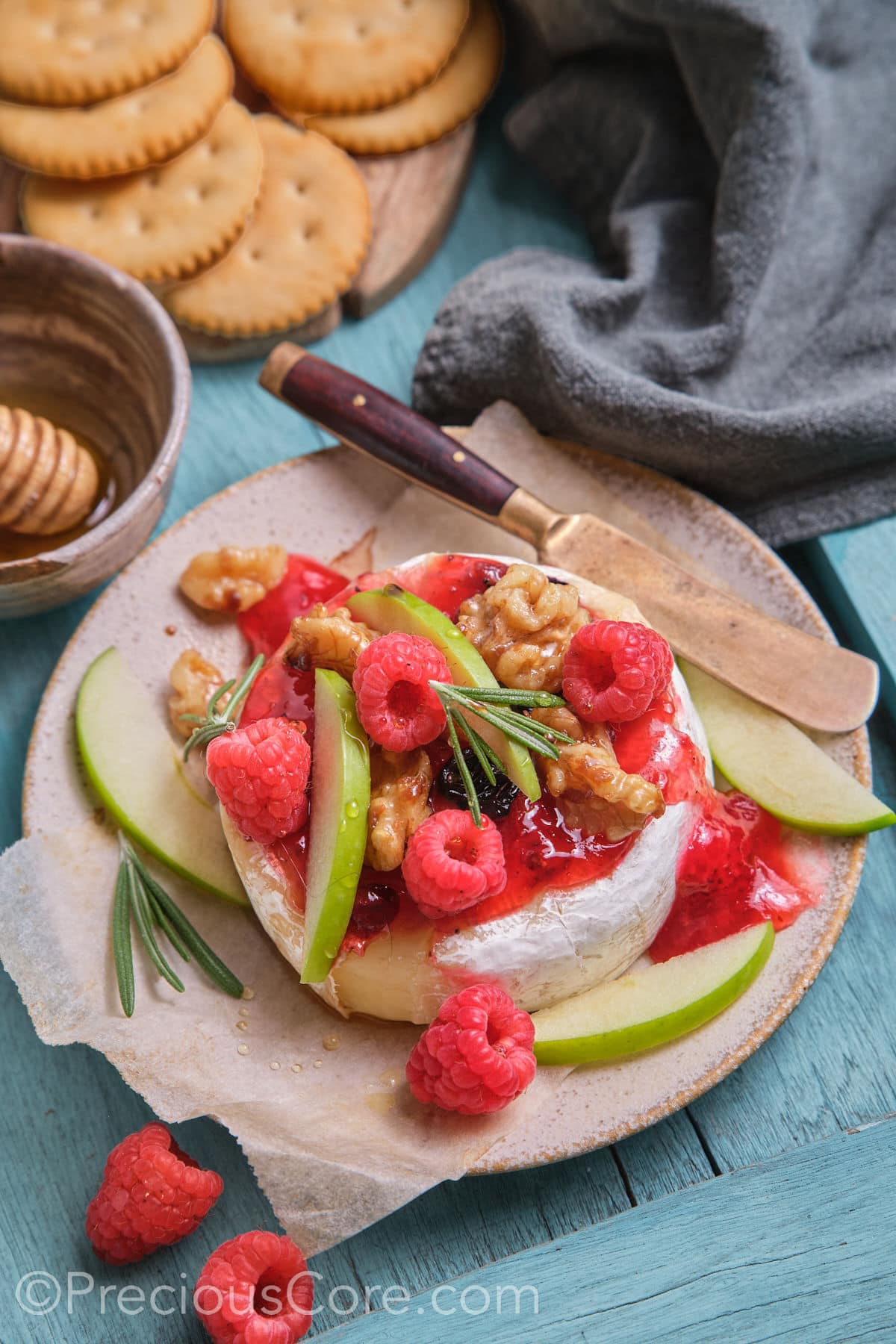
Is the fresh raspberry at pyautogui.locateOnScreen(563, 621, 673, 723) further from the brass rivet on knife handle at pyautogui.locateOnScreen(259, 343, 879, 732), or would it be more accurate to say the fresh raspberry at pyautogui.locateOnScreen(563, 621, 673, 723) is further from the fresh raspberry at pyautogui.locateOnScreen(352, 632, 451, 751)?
the brass rivet on knife handle at pyautogui.locateOnScreen(259, 343, 879, 732)

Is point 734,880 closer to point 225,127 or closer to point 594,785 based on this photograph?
point 594,785

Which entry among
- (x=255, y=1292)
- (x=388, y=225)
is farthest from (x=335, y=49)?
(x=255, y=1292)

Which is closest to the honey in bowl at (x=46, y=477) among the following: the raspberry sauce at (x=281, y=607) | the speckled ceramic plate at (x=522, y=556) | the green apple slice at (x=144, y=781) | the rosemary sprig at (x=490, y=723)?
the speckled ceramic plate at (x=522, y=556)

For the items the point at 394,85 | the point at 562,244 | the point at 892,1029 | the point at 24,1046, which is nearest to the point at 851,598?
the point at 892,1029

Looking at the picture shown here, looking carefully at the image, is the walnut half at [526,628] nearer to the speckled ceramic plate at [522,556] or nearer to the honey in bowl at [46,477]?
the speckled ceramic plate at [522,556]

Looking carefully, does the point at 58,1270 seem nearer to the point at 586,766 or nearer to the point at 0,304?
the point at 586,766

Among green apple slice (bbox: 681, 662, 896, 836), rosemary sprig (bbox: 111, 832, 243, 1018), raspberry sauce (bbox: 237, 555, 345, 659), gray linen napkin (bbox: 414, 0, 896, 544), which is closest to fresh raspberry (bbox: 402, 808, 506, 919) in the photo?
rosemary sprig (bbox: 111, 832, 243, 1018)
